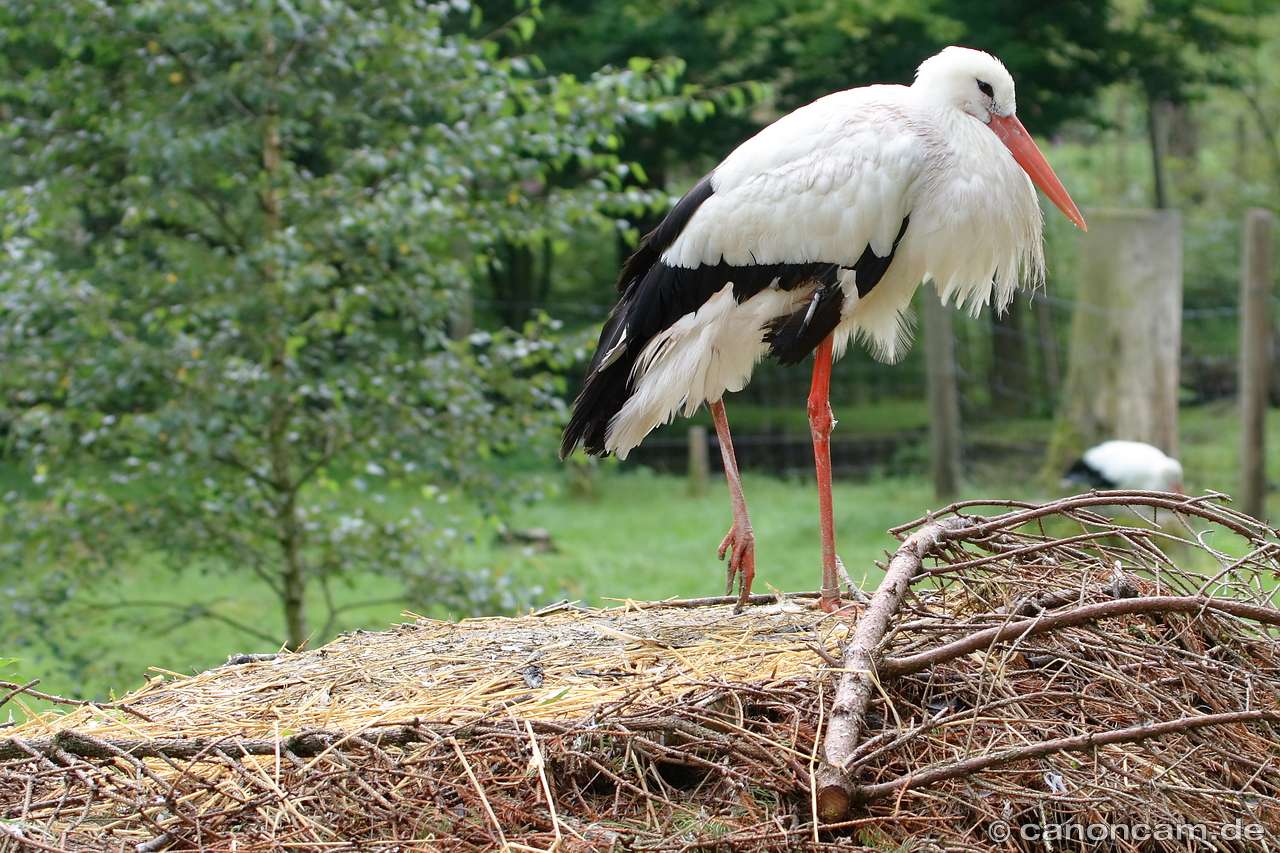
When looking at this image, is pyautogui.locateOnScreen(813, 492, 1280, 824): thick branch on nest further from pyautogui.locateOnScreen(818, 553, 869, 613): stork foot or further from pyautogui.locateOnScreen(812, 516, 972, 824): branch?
pyautogui.locateOnScreen(818, 553, 869, 613): stork foot

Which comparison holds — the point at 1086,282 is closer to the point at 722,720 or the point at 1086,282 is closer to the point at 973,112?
the point at 973,112

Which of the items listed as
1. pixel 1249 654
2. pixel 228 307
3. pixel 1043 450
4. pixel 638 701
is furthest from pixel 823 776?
pixel 1043 450

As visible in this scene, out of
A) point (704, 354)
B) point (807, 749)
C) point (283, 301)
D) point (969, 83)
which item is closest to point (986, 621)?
point (807, 749)

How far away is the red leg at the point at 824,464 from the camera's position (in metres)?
2.65

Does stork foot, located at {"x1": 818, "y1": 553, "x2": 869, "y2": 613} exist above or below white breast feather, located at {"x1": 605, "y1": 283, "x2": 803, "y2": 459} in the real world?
below

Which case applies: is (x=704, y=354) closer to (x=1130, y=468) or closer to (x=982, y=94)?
(x=982, y=94)

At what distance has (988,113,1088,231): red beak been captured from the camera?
2988 mm

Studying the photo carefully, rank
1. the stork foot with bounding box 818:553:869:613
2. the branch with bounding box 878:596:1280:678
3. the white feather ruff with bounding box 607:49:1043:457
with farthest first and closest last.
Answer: the white feather ruff with bounding box 607:49:1043:457 → the stork foot with bounding box 818:553:869:613 → the branch with bounding box 878:596:1280:678

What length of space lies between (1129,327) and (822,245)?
366cm

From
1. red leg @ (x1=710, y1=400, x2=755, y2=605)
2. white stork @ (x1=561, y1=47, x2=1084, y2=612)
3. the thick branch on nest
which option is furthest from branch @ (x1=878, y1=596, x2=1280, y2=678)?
red leg @ (x1=710, y1=400, x2=755, y2=605)

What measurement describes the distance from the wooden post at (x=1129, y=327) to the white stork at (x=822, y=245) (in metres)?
3.00

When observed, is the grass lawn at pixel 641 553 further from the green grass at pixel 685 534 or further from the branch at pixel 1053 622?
the branch at pixel 1053 622

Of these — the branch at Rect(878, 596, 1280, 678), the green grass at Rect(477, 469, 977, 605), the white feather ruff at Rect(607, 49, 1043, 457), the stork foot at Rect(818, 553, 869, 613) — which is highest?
the white feather ruff at Rect(607, 49, 1043, 457)

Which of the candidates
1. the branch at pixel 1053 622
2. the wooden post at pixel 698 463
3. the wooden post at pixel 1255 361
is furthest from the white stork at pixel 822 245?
the wooden post at pixel 698 463
